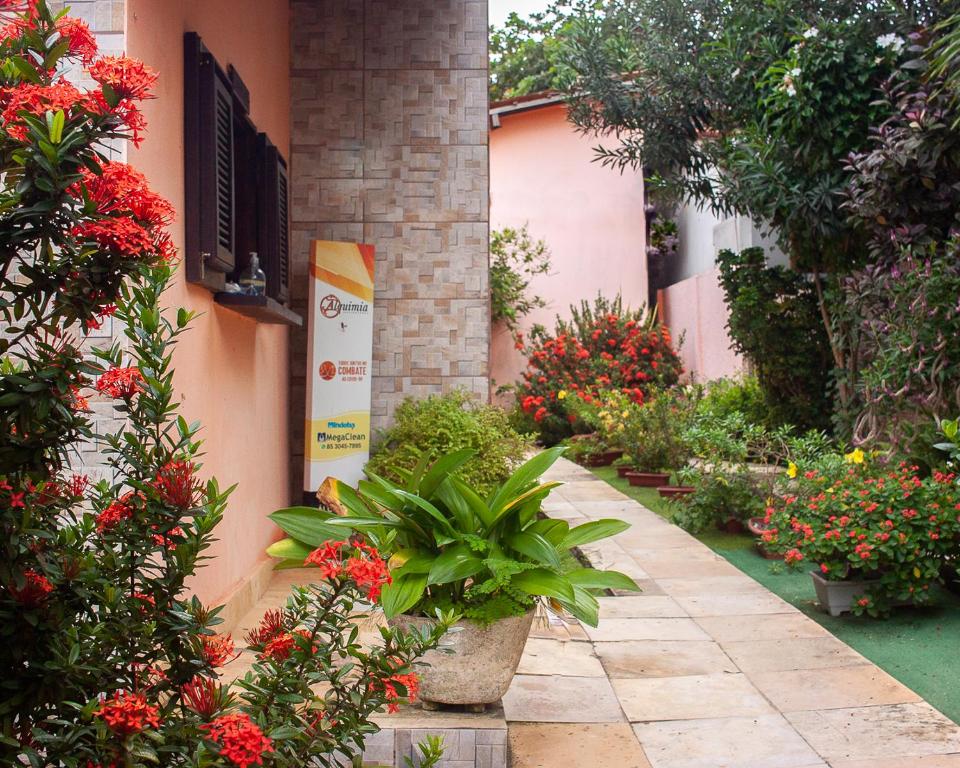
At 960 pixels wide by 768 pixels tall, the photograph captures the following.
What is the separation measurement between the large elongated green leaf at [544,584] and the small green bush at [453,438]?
289 cm

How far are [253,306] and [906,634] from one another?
3555 millimetres

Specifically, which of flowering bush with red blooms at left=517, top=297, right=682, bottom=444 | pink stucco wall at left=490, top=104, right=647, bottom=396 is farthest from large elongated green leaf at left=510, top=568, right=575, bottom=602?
pink stucco wall at left=490, top=104, right=647, bottom=396

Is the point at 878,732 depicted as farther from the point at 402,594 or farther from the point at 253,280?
the point at 253,280

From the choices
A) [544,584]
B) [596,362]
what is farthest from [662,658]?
[596,362]

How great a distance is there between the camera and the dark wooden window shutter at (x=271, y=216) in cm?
579

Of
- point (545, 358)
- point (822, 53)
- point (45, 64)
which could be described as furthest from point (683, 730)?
point (545, 358)

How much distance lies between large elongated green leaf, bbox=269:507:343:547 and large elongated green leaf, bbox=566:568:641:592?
804 millimetres

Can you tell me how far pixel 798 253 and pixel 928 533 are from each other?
5077mm

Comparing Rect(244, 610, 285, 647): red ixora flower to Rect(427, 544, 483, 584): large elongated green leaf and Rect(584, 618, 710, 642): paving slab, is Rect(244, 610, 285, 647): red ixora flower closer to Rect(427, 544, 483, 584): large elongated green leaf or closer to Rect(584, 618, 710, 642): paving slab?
Rect(427, 544, 483, 584): large elongated green leaf

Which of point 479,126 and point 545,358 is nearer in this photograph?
point 479,126

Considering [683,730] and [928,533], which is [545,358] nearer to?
[928,533]

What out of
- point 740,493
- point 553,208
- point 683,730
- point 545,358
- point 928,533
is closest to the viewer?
point 683,730

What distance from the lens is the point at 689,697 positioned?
3.96 m

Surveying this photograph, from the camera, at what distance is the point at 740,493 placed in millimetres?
7457
